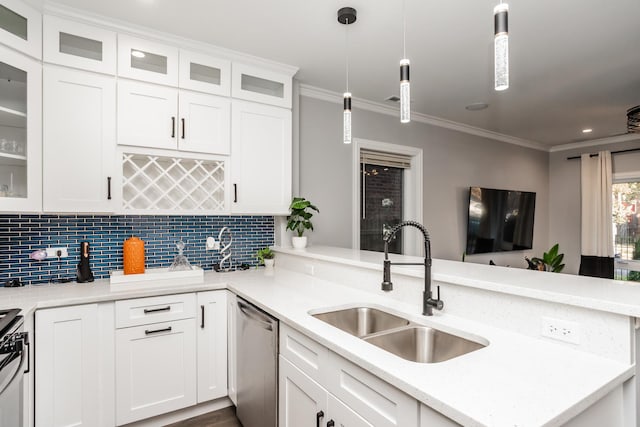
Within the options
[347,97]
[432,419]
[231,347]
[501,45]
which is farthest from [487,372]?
[231,347]

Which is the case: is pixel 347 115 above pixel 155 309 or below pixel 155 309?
above

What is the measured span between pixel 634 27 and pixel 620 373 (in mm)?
2399

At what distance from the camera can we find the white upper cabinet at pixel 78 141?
2.09 metres

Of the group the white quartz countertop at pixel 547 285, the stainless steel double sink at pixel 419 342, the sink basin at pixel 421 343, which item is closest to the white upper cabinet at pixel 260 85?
the white quartz countertop at pixel 547 285

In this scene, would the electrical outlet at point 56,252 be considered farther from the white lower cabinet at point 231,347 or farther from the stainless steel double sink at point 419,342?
the stainless steel double sink at point 419,342

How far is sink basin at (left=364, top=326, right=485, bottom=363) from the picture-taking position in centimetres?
143

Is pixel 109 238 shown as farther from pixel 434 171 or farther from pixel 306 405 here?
pixel 434 171

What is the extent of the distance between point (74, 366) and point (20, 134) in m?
1.37

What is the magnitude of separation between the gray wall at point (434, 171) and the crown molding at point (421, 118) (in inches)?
2.1

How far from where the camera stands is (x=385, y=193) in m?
4.03

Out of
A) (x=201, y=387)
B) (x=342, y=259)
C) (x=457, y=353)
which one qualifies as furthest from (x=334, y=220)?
(x=457, y=353)

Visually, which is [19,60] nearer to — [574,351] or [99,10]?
[99,10]

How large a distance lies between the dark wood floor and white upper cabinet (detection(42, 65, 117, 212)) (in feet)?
4.90

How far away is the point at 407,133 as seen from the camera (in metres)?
4.09
